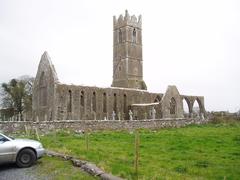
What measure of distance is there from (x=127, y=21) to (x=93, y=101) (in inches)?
1008

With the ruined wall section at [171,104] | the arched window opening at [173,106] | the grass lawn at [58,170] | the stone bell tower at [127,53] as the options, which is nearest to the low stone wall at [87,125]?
the ruined wall section at [171,104]

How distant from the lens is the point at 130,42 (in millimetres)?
71125

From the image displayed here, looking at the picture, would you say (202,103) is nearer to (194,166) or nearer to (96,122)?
(96,122)

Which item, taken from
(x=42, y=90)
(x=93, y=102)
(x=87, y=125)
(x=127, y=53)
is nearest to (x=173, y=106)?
(x=93, y=102)

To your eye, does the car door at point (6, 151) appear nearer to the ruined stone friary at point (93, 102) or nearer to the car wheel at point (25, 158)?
the car wheel at point (25, 158)

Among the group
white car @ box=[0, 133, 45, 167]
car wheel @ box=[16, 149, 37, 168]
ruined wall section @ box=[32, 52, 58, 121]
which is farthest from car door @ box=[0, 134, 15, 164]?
ruined wall section @ box=[32, 52, 58, 121]

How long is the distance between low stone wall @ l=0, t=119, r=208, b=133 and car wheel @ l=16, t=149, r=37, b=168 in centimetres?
1306

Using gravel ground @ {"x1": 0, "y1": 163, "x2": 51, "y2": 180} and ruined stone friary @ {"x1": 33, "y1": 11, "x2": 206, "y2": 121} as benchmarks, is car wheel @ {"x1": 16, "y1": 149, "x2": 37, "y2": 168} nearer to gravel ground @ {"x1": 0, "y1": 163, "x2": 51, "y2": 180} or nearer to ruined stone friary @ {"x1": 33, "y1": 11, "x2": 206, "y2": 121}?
gravel ground @ {"x1": 0, "y1": 163, "x2": 51, "y2": 180}

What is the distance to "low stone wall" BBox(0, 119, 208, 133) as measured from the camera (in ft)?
87.0

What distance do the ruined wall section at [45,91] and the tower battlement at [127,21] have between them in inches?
1006

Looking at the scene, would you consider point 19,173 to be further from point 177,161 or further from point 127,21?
point 127,21

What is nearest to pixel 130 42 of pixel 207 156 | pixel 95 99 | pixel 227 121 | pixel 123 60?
pixel 123 60

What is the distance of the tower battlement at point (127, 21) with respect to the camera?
70875 millimetres

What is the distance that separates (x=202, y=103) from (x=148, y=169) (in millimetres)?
57042
